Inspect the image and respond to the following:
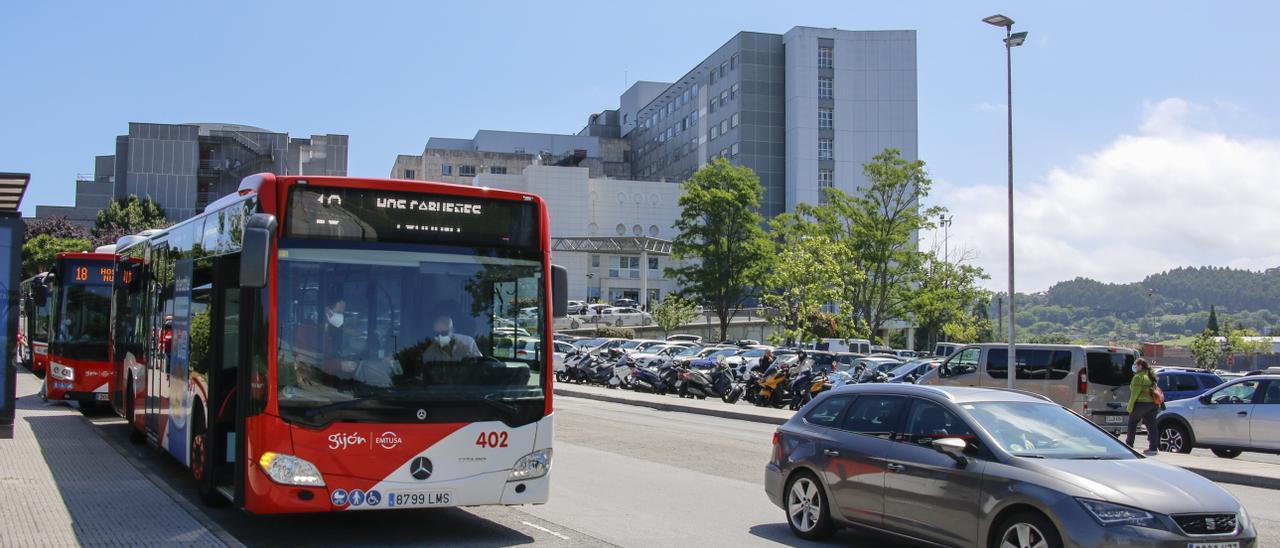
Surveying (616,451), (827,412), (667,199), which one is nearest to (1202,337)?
(667,199)

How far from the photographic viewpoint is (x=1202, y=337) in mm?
74875

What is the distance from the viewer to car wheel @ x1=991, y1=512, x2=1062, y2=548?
7246mm

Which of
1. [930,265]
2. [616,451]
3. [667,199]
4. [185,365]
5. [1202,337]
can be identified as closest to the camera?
[185,365]

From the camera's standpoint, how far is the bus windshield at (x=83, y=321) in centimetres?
2047

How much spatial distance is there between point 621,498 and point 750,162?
87.4m

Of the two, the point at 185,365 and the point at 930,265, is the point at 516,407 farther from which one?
the point at 930,265

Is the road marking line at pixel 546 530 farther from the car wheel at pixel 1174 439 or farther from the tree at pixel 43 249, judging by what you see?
the tree at pixel 43 249

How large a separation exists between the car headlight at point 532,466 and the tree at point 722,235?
58.9 m

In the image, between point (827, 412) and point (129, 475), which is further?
point (129, 475)

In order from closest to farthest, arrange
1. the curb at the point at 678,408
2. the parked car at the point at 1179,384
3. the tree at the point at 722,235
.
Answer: the curb at the point at 678,408 → the parked car at the point at 1179,384 → the tree at the point at 722,235

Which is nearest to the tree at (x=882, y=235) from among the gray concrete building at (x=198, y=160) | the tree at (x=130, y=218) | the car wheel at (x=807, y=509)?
the car wheel at (x=807, y=509)

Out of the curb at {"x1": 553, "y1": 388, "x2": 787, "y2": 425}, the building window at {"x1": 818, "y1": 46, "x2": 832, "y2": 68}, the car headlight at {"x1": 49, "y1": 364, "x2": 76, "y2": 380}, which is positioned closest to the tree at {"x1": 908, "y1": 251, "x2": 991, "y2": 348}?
the curb at {"x1": 553, "y1": 388, "x2": 787, "y2": 425}

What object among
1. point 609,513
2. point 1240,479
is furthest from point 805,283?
point 609,513

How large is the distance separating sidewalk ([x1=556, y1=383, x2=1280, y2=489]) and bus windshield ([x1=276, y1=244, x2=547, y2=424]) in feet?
34.2
